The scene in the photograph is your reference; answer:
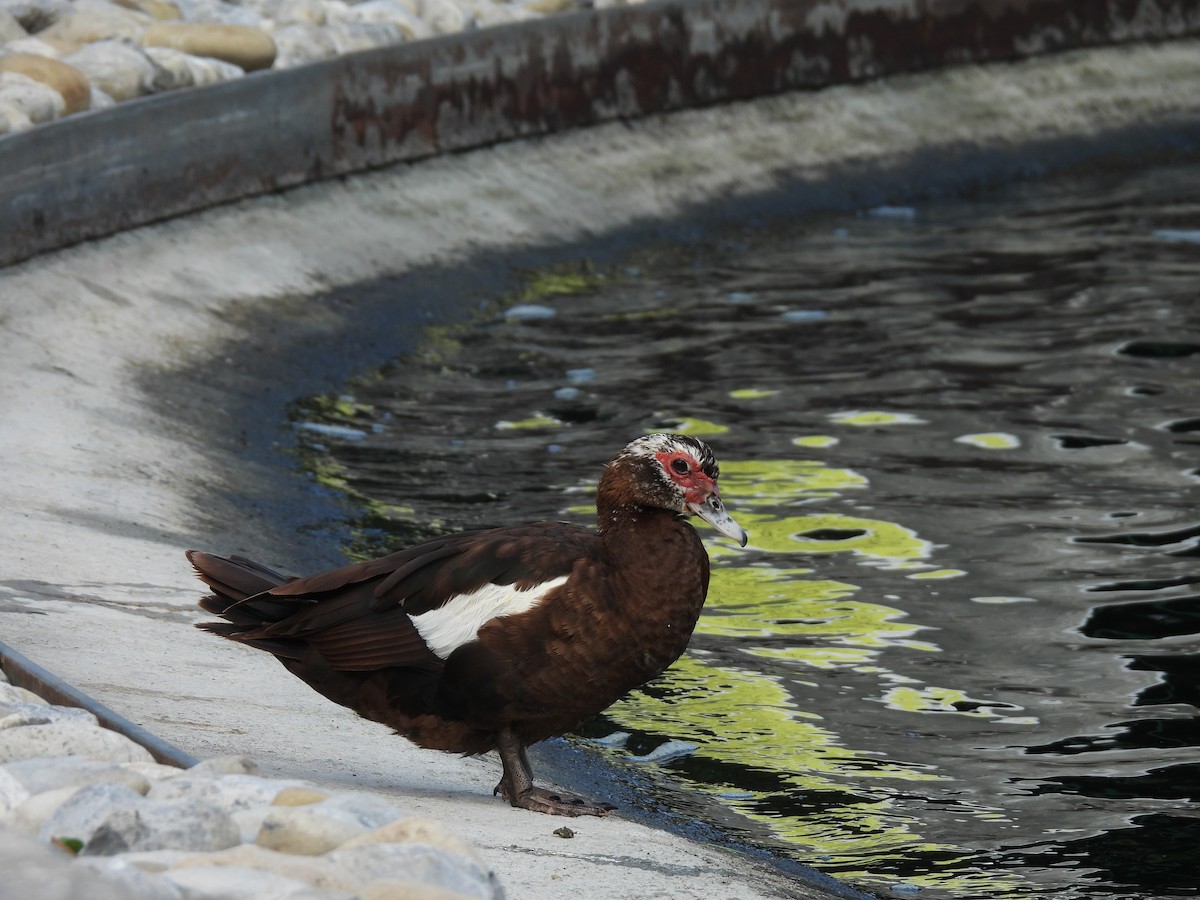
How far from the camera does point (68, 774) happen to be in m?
3.83

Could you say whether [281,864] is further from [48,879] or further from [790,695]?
[790,695]

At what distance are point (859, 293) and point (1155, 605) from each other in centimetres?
537

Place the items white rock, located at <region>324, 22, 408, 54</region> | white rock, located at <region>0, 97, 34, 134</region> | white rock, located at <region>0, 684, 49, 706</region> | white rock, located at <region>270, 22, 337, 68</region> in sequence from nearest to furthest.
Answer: white rock, located at <region>0, 684, 49, 706</region>, white rock, located at <region>0, 97, 34, 134</region>, white rock, located at <region>270, 22, 337, 68</region>, white rock, located at <region>324, 22, 408, 54</region>

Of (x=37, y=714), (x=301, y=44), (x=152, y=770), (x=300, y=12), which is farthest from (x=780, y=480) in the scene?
(x=300, y=12)

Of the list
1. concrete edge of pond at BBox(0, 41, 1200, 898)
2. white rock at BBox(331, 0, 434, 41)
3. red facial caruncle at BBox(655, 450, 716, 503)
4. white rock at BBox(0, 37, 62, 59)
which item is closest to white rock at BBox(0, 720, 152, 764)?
concrete edge of pond at BBox(0, 41, 1200, 898)

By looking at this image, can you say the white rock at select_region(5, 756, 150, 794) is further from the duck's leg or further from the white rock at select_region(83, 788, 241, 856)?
the duck's leg

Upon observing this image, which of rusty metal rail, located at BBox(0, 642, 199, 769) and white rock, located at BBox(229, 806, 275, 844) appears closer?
white rock, located at BBox(229, 806, 275, 844)

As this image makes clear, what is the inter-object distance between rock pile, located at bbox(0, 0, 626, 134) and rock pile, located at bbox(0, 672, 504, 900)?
720cm

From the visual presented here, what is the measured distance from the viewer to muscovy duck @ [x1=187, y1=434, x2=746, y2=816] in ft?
A: 15.7

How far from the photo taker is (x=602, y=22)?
14344 millimetres

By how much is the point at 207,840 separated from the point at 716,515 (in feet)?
6.25

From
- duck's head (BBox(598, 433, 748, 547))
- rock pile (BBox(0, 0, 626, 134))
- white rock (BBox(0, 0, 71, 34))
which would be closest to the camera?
duck's head (BBox(598, 433, 748, 547))

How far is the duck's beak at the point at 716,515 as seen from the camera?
A: 4.98m

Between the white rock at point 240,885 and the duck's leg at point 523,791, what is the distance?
1.59 m
